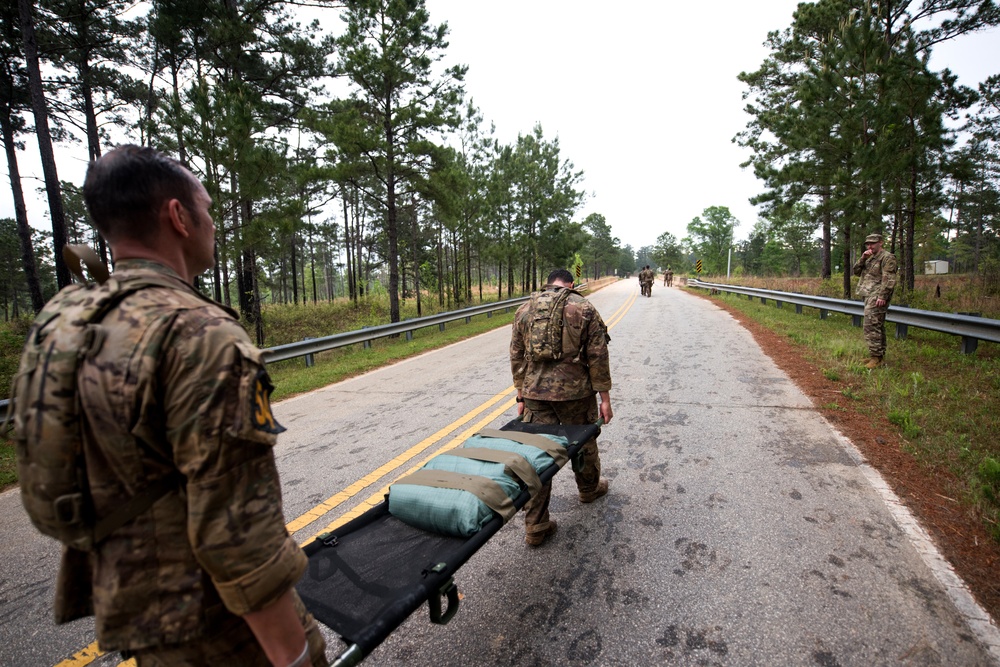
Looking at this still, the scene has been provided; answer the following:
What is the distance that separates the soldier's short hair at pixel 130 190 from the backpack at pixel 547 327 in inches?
103

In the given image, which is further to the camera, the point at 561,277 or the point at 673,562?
the point at 561,277

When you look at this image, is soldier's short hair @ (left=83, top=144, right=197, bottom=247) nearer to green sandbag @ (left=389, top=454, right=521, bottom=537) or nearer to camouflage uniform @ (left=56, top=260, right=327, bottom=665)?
camouflage uniform @ (left=56, top=260, right=327, bottom=665)

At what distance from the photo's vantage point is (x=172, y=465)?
3.65ft

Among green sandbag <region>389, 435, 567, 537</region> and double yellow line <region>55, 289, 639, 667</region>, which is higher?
green sandbag <region>389, 435, 567, 537</region>

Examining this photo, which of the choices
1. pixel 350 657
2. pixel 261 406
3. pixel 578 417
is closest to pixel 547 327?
pixel 578 417

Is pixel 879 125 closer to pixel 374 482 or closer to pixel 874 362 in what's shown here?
pixel 874 362

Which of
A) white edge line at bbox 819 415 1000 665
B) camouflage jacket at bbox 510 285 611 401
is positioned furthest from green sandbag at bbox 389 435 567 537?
white edge line at bbox 819 415 1000 665

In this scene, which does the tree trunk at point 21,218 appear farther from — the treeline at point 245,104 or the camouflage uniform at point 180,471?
the camouflage uniform at point 180,471

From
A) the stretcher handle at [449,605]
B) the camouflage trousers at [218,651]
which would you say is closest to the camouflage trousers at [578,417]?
the stretcher handle at [449,605]

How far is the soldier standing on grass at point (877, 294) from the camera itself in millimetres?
7328

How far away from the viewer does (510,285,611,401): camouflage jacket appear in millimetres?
3529

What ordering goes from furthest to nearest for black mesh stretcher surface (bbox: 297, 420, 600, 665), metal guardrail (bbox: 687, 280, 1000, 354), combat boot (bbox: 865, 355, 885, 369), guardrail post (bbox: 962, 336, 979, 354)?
combat boot (bbox: 865, 355, 885, 369) < guardrail post (bbox: 962, 336, 979, 354) < metal guardrail (bbox: 687, 280, 1000, 354) < black mesh stretcher surface (bbox: 297, 420, 600, 665)

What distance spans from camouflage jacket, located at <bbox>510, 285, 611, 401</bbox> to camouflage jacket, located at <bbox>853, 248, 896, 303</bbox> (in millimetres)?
6524

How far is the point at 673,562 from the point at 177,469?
9.42ft
